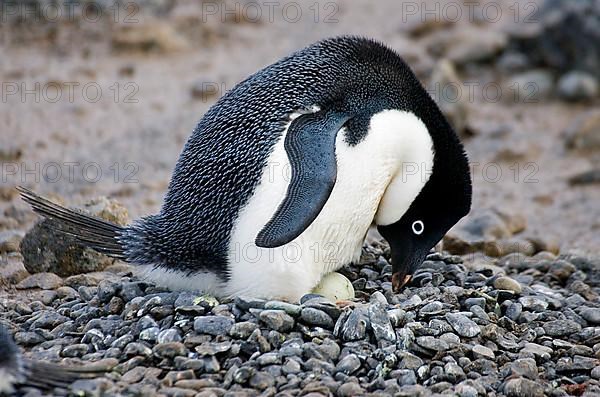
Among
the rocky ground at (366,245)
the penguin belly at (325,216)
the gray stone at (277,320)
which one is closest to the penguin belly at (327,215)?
the penguin belly at (325,216)

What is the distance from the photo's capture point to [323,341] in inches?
122

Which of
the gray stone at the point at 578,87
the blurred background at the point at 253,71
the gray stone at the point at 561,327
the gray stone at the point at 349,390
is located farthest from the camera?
the gray stone at the point at 578,87

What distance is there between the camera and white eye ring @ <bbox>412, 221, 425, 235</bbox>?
3.78m

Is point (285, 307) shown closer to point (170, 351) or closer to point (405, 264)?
point (170, 351)

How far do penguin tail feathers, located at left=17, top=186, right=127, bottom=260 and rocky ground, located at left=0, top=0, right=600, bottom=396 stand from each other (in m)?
0.16

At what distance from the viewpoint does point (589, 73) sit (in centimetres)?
772

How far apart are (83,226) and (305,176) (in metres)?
0.92

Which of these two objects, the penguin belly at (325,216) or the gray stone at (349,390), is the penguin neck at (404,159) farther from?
the gray stone at (349,390)

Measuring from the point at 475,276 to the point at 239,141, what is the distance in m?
1.12

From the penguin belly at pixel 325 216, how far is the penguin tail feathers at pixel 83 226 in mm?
506

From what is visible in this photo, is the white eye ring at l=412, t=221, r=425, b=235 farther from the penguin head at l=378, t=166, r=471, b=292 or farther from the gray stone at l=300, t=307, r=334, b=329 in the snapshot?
the gray stone at l=300, t=307, r=334, b=329

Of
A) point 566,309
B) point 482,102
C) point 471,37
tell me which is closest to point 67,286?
point 566,309

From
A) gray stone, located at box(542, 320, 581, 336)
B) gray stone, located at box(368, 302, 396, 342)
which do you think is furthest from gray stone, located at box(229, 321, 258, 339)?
gray stone, located at box(542, 320, 581, 336)

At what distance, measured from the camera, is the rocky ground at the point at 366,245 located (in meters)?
3.04
